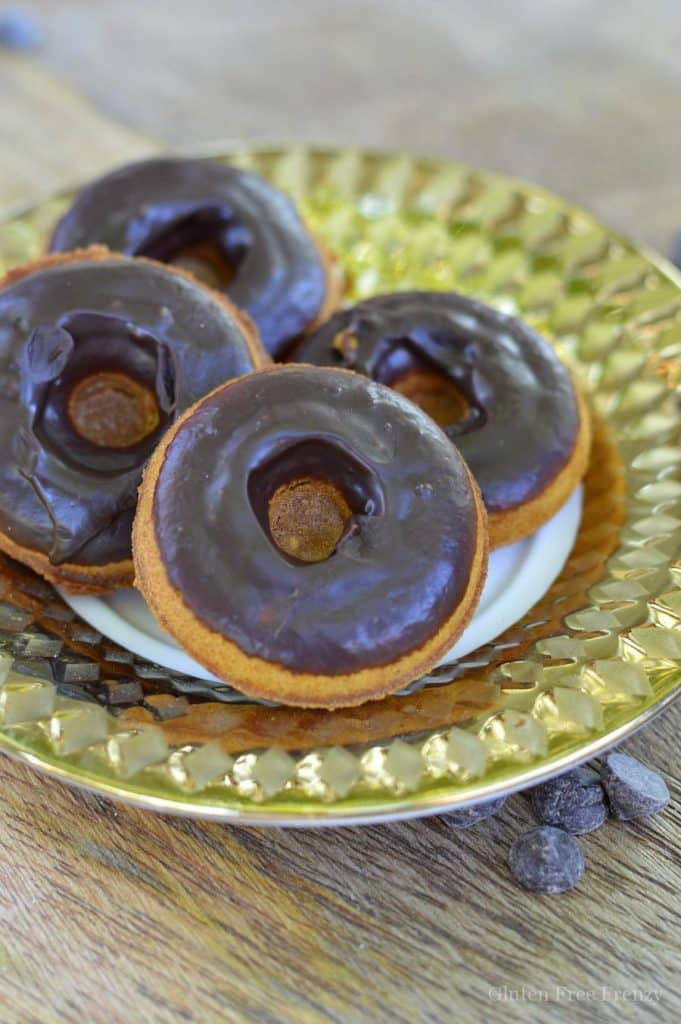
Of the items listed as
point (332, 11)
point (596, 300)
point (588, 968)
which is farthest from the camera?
point (332, 11)

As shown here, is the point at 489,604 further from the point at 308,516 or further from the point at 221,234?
the point at 221,234

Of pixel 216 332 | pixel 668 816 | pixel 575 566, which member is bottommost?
pixel 668 816

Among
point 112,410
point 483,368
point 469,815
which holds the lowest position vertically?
point 469,815

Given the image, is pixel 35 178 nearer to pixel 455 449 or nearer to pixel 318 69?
pixel 318 69

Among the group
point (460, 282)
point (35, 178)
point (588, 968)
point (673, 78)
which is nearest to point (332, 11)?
→ point (673, 78)

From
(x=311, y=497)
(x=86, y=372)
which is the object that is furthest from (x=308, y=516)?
(x=86, y=372)

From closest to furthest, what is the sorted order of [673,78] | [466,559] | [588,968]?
[588,968] → [466,559] → [673,78]

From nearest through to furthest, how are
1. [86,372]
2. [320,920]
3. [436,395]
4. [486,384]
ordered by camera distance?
[320,920]
[86,372]
[486,384]
[436,395]
